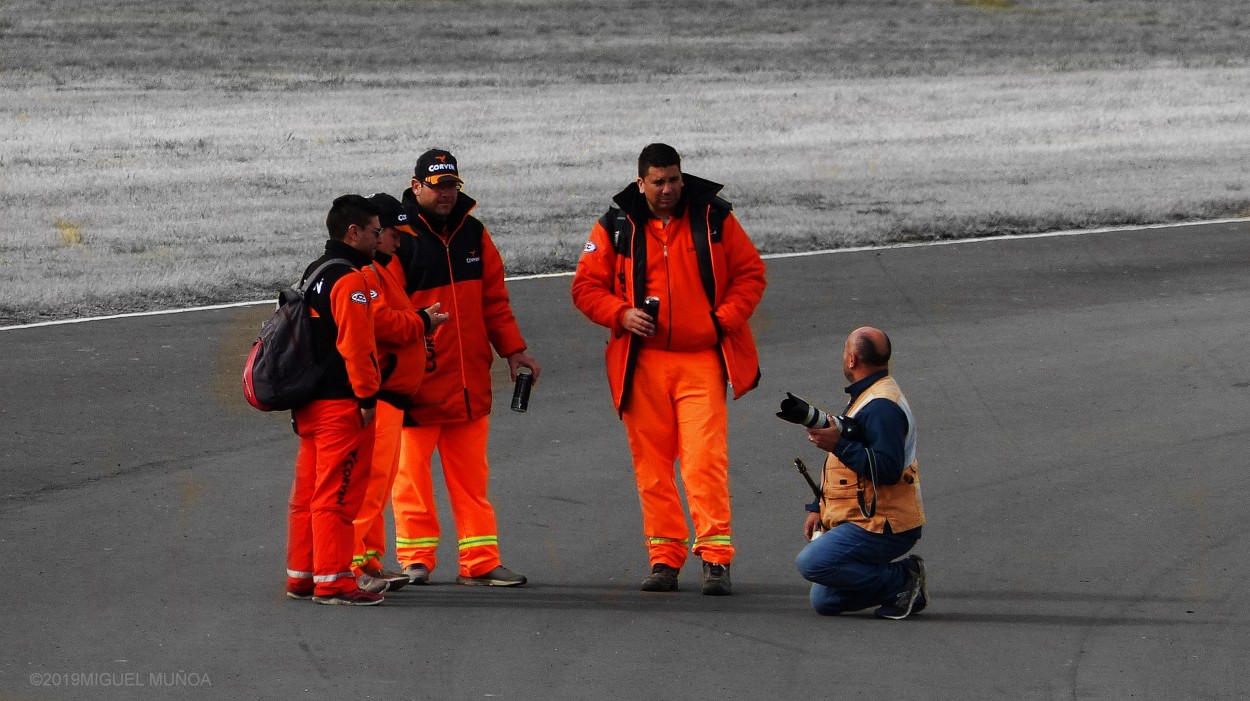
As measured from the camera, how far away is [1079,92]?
34.7 meters

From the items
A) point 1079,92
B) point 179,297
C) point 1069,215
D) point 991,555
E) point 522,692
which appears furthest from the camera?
point 1079,92

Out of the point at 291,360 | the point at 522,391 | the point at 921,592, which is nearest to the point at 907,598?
the point at 921,592

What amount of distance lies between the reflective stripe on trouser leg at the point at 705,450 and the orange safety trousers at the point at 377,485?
1.23 m

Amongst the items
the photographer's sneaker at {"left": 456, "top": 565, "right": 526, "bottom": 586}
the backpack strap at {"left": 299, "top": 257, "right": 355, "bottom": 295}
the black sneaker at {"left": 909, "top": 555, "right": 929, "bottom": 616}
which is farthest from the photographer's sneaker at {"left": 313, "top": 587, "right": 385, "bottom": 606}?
the black sneaker at {"left": 909, "top": 555, "right": 929, "bottom": 616}

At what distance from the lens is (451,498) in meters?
7.96

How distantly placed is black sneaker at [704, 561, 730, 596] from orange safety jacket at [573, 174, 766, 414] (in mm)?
763

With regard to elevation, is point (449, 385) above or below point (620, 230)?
below

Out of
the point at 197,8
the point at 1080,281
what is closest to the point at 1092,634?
the point at 1080,281

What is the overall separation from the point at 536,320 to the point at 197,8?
31.3 m

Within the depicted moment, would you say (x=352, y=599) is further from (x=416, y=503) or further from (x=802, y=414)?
(x=802, y=414)

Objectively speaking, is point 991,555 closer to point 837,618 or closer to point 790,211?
point 837,618

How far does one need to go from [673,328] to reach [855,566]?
1343 millimetres

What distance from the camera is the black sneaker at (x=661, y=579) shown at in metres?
7.71

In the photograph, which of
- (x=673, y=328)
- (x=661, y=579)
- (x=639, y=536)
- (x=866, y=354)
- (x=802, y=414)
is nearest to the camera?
(x=802, y=414)
